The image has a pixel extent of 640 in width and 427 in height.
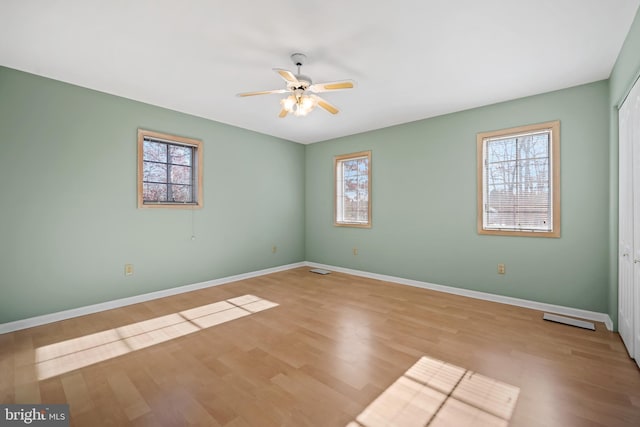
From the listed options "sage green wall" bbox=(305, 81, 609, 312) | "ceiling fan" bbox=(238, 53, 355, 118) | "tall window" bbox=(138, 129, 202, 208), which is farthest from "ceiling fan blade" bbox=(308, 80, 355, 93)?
"tall window" bbox=(138, 129, 202, 208)

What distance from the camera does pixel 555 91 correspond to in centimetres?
339

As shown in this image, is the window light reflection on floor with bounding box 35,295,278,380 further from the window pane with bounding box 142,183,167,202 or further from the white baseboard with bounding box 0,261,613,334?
the window pane with bounding box 142,183,167,202

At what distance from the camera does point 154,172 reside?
4012mm

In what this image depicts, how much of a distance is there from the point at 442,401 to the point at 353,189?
4.04 meters

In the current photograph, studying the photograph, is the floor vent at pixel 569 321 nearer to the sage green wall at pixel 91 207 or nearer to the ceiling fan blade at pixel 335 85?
the ceiling fan blade at pixel 335 85

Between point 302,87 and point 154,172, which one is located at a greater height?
point 302,87

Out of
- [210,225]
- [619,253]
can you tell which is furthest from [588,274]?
[210,225]

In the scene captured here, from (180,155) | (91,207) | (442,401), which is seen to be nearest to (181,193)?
(180,155)

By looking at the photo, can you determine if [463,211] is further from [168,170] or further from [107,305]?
→ [107,305]

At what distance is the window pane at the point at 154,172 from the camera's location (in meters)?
3.92

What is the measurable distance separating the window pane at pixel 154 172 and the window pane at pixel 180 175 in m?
0.11

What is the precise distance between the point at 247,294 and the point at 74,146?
272 centimetres

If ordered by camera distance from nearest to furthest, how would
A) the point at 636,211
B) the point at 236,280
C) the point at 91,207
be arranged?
the point at 636,211, the point at 91,207, the point at 236,280

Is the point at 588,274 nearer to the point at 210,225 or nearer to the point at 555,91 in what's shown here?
the point at 555,91
